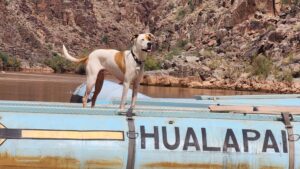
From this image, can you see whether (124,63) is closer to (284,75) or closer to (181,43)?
(284,75)

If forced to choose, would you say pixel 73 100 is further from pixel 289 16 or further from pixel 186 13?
pixel 186 13

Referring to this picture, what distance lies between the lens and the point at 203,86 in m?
93.2

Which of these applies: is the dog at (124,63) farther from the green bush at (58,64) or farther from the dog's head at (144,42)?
the green bush at (58,64)

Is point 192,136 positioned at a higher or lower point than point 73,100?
higher

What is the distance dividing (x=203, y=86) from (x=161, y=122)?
3378 inches

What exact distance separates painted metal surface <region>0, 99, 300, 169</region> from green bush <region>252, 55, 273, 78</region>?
8447cm

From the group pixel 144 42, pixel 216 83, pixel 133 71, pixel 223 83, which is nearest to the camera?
pixel 144 42

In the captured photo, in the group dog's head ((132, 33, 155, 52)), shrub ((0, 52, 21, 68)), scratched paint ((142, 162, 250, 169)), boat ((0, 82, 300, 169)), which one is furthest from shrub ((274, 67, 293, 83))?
shrub ((0, 52, 21, 68))

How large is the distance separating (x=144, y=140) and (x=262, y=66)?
85.9 meters

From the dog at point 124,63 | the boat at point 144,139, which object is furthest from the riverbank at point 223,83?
the boat at point 144,139

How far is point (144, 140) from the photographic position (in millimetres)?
7676

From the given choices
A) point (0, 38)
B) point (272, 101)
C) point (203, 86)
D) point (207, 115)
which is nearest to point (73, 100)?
point (272, 101)

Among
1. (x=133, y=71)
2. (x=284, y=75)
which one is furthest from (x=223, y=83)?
(x=133, y=71)

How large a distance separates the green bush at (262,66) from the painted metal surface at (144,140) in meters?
84.5
